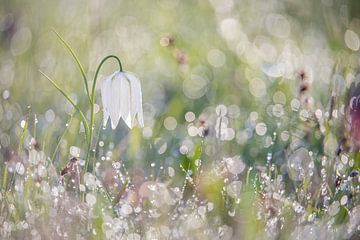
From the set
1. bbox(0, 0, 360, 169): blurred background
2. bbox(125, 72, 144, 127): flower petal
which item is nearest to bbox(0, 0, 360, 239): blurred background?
bbox(0, 0, 360, 169): blurred background

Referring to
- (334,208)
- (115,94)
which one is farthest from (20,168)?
(334,208)

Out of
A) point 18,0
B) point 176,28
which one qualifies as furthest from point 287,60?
point 18,0

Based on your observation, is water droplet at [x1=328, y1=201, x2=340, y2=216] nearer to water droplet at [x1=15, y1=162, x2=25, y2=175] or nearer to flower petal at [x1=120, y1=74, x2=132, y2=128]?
flower petal at [x1=120, y1=74, x2=132, y2=128]

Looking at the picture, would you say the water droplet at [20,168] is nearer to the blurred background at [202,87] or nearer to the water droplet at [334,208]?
the blurred background at [202,87]

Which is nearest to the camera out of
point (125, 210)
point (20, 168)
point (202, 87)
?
point (125, 210)

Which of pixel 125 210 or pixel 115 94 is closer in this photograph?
pixel 125 210

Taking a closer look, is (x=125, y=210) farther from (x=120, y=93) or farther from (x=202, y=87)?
(x=202, y=87)

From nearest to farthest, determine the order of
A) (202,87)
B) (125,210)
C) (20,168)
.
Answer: (125,210), (20,168), (202,87)

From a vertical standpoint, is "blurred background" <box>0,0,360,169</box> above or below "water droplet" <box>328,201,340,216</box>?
below

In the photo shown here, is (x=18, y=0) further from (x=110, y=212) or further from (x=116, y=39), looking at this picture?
(x=110, y=212)

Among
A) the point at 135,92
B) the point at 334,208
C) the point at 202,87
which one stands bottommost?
the point at 202,87

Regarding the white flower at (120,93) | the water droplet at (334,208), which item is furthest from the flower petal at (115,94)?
the water droplet at (334,208)
